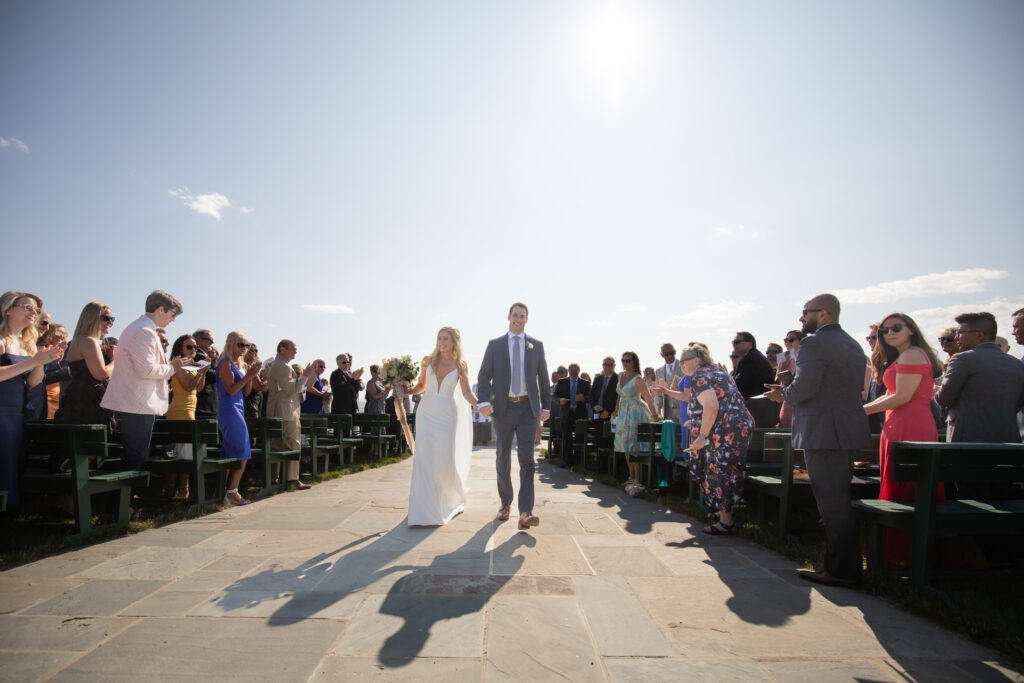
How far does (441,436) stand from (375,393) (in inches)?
377

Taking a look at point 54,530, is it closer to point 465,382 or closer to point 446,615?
point 465,382

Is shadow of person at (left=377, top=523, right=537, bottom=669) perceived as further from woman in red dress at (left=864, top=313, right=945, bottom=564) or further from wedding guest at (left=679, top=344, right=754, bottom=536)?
woman in red dress at (left=864, top=313, right=945, bottom=564)

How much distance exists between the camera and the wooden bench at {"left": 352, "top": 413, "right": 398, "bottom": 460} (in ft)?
37.4

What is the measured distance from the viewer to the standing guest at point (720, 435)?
5340mm

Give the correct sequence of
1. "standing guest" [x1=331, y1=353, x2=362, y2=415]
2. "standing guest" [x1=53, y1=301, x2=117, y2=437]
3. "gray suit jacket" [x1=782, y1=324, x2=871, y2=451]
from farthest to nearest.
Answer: "standing guest" [x1=331, y1=353, x2=362, y2=415]
"standing guest" [x1=53, y1=301, x2=117, y2=437]
"gray suit jacket" [x1=782, y1=324, x2=871, y2=451]

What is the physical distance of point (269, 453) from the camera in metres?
6.86

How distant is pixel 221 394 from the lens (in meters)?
6.32

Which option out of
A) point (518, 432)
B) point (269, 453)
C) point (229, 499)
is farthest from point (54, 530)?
point (518, 432)

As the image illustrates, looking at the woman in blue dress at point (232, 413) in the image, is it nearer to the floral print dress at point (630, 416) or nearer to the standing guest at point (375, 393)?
the floral print dress at point (630, 416)

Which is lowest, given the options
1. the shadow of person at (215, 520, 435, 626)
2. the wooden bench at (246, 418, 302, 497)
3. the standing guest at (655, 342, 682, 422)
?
the shadow of person at (215, 520, 435, 626)

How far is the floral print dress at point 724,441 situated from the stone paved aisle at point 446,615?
0.62 metres

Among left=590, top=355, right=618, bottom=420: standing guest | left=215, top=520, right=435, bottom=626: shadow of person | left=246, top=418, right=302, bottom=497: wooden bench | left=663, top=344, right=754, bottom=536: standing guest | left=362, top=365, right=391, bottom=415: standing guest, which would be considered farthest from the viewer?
left=362, top=365, right=391, bottom=415: standing guest

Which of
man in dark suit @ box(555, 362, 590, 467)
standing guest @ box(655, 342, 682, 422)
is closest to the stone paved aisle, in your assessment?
standing guest @ box(655, 342, 682, 422)

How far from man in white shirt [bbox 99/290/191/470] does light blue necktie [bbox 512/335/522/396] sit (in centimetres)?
340
